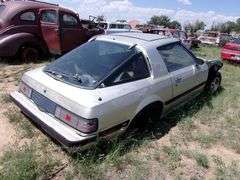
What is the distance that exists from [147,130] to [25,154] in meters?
1.92

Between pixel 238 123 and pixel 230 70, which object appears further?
pixel 230 70

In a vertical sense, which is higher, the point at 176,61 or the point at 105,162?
the point at 176,61

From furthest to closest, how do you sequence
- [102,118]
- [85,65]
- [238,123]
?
[238,123]
[85,65]
[102,118]

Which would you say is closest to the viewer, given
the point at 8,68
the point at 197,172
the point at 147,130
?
the point at 197,172

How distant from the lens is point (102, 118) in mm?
3893

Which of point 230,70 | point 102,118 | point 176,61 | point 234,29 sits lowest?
point 234,29

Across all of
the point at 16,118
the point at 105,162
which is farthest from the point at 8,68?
the point at 105,162

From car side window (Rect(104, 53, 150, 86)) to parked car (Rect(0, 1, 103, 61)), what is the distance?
561cm

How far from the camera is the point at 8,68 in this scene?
→ 896 cm

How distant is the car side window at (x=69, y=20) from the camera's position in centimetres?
1023

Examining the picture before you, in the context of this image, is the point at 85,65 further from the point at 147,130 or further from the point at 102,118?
the point at 147,130

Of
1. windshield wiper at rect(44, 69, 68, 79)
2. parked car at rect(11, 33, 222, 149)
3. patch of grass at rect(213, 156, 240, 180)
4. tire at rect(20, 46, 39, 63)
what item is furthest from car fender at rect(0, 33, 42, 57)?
patch of grass at rect(213, 156, 240, 180)

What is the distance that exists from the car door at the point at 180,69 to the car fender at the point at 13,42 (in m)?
5.27

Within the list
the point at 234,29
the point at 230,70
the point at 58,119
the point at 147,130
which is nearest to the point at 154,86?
the point at 147,130
